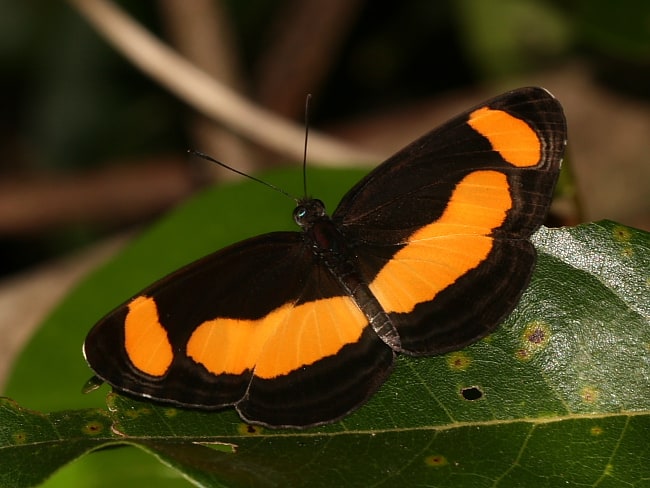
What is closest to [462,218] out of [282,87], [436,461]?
[436,461]

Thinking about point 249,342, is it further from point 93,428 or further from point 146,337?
point 93,428

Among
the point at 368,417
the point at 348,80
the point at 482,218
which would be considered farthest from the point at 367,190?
the point at 348,80

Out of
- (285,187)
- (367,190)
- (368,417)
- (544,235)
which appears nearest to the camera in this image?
(368,417)

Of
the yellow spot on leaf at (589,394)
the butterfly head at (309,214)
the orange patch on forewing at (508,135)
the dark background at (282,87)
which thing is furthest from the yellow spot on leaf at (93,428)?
the dark background at (282,87)

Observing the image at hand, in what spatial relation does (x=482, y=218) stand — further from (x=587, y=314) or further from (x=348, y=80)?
(x=348, y=80)

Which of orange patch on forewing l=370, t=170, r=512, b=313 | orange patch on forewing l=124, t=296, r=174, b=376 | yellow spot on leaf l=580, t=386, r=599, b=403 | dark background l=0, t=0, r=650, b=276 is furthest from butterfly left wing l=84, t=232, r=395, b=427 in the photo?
dark background l=0, t=0, r=650, b=276

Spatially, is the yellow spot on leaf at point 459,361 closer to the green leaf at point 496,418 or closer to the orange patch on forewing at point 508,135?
the green leaf at point 496,418

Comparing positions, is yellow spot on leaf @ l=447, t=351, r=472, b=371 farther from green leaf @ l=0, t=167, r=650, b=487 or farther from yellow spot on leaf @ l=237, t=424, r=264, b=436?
yellow spot on leaf @ l=237, t=424, r=264, b=436
